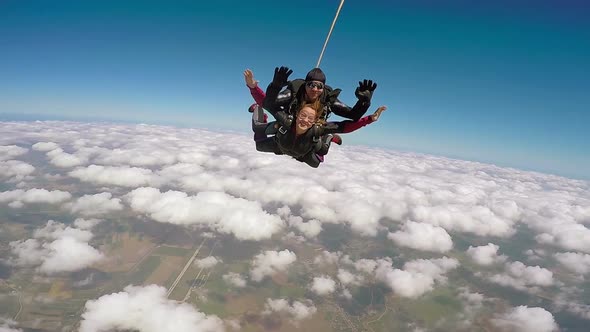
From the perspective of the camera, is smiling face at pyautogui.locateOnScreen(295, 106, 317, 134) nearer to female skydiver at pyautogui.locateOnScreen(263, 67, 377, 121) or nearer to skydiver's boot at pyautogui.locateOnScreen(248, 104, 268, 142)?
female skydiver at pyautogui.locateOnScreen(263, 67, 377, 121)

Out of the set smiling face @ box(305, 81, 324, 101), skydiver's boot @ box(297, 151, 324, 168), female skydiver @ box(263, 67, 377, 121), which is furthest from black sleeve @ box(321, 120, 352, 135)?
smiling face @ box(305, 81, 324, 101)

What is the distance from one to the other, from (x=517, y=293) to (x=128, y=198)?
13792cm

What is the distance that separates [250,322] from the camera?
5741 centimetres

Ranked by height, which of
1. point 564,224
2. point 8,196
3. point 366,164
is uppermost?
point 366,164

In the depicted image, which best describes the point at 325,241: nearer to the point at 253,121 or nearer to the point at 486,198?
the point at 486,198

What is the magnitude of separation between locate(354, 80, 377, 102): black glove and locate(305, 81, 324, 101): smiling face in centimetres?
56

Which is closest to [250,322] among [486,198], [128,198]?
[128,198]

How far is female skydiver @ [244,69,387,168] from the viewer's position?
4004 mm

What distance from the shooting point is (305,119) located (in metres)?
4.02

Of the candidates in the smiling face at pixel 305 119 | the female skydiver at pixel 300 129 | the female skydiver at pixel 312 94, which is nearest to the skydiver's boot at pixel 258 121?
the female skydiver at pixel 300 129

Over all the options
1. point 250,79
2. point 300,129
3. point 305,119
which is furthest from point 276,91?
point 300,129

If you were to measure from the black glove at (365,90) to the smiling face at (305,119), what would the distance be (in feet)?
2.19

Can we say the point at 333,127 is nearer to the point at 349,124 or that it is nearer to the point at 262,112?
the point at 349,124

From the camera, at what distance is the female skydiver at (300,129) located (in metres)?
4.00
